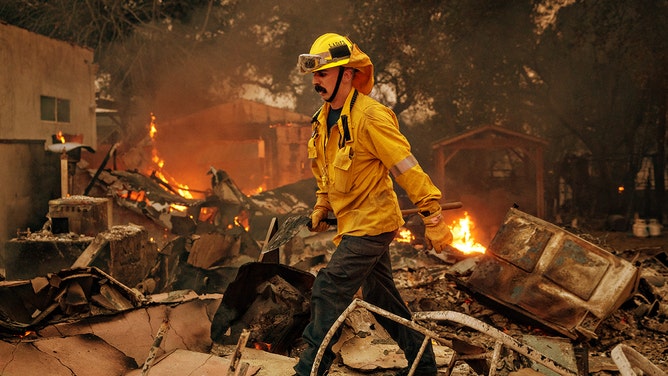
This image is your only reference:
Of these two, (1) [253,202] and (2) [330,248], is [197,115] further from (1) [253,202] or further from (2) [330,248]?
(2) [330,248]

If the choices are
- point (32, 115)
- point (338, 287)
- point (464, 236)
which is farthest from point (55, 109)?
point (338, 287)

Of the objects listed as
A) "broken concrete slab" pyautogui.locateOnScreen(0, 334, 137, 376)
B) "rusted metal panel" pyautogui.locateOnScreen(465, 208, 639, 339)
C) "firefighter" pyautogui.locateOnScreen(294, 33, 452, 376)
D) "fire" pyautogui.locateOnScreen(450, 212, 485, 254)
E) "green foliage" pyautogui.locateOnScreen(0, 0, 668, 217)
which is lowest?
"fire" pyautogui.locateOnScreen(450, 212, 485, 254)

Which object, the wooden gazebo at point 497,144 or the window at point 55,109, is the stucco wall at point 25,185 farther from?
the wooden gazebo at point 497,144

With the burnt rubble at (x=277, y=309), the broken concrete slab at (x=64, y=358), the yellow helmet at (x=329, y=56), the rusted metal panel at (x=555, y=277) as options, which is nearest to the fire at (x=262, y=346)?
the burnt rubble at (x=277, y=309)

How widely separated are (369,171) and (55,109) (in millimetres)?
16022

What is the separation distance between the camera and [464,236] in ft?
39.1

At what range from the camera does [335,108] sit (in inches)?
153

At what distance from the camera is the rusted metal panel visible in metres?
5.52

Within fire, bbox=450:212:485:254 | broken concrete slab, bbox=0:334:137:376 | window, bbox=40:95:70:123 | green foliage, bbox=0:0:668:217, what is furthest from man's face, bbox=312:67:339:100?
green foliage, bbox=0:0:668:217

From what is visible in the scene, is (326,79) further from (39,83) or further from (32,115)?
(39,83)

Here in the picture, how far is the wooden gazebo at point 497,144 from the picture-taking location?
1453 cm

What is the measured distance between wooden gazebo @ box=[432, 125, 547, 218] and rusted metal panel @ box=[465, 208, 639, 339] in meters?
8.56

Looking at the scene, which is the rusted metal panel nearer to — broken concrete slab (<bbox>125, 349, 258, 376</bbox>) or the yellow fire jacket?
the yellow fire jacket

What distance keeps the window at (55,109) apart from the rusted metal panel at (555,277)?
14635 millimetres
